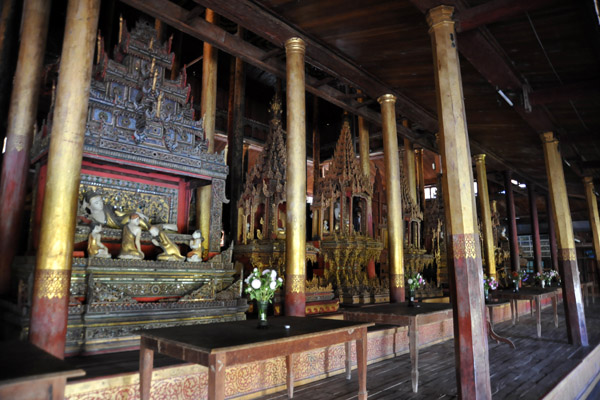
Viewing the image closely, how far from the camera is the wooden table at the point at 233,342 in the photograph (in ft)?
8.79

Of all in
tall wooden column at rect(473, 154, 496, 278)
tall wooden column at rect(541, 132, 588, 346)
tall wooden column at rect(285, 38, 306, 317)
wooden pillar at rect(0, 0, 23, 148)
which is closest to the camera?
tall wooden column at rect(285, 38, 306, 317)

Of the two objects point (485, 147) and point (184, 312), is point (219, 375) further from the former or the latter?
→ point (485, 147)

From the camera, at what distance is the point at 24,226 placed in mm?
6379

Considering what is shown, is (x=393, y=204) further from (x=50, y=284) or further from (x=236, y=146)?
(x=50, y=284)

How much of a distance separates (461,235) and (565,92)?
512 centimetres

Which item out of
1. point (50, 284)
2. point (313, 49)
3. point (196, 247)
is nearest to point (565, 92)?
point (313, 49)

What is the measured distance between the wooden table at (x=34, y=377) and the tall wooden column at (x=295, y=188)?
4117mm

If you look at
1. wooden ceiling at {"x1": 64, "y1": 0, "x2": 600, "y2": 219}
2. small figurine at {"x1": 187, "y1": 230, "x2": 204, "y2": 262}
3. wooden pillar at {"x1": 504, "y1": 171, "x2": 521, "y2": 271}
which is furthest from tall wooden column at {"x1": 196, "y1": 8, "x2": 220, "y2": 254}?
wooden pillar at {"x1": 504, "y1": 171, "x2": 521, "y2": 271}

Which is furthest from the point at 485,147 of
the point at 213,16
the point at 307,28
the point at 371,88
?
the point at 213,16

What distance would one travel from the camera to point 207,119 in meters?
8.47

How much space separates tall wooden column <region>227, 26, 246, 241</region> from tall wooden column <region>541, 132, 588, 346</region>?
7.77 m

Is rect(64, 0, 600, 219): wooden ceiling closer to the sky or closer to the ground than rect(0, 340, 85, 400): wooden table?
closer to the sky

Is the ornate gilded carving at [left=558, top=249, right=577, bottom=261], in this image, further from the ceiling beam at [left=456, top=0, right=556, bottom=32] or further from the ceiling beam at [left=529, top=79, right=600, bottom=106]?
the ceiling beam at [left=456, top=0, right=556, bottom=32]

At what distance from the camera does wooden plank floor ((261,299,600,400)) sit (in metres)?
4.43
